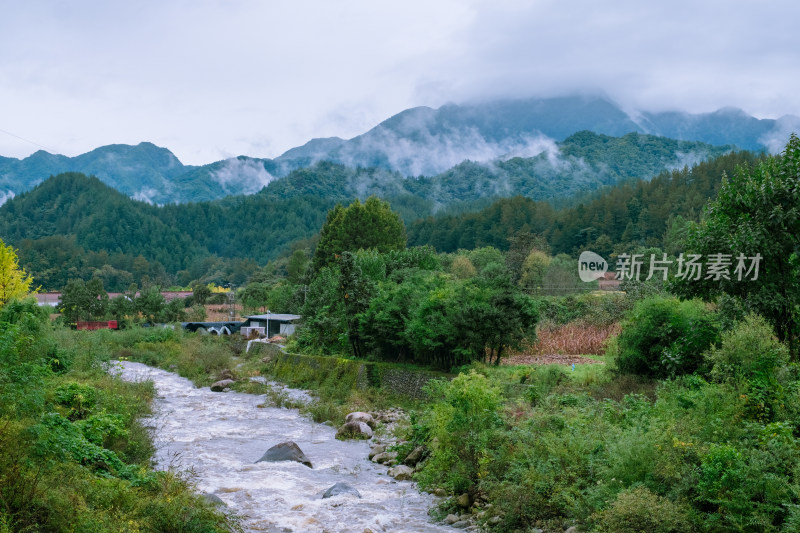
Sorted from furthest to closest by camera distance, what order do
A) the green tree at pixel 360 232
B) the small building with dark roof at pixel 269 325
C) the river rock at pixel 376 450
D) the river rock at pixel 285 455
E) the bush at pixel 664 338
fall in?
the green tree at pixel 360 232
the small building with dark roof at pixel 269 325
the river rock at pixel 376 450
the river rock at pixel 285 455
the bush at pixel 664 338

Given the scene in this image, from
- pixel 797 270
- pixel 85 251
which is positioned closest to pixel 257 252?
pixel 85 251

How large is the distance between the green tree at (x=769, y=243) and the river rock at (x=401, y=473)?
7625 millimetres

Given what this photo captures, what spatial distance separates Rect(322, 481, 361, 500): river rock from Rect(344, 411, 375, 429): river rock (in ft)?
21.8

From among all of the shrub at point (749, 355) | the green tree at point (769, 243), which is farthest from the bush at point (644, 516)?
the green tree at point (769, 243)

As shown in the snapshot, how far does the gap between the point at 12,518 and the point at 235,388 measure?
2337 centimetres

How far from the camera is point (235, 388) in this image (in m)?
29.5

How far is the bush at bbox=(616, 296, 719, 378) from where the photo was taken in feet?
45.6

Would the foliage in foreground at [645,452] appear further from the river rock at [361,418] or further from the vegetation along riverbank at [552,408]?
the river rock at [361,418]

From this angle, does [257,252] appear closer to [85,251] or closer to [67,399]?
[85,251]

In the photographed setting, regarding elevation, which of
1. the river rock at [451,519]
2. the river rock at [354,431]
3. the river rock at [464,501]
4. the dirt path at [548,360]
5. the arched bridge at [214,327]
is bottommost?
the arched bridge at [214,327]

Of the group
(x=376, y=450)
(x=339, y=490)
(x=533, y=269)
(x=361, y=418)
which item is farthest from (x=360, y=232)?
(x=339, y=490)

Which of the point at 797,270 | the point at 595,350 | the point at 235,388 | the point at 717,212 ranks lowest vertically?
the point at 235,388

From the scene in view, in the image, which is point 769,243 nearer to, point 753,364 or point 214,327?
point 753,364

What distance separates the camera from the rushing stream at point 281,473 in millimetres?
10961
